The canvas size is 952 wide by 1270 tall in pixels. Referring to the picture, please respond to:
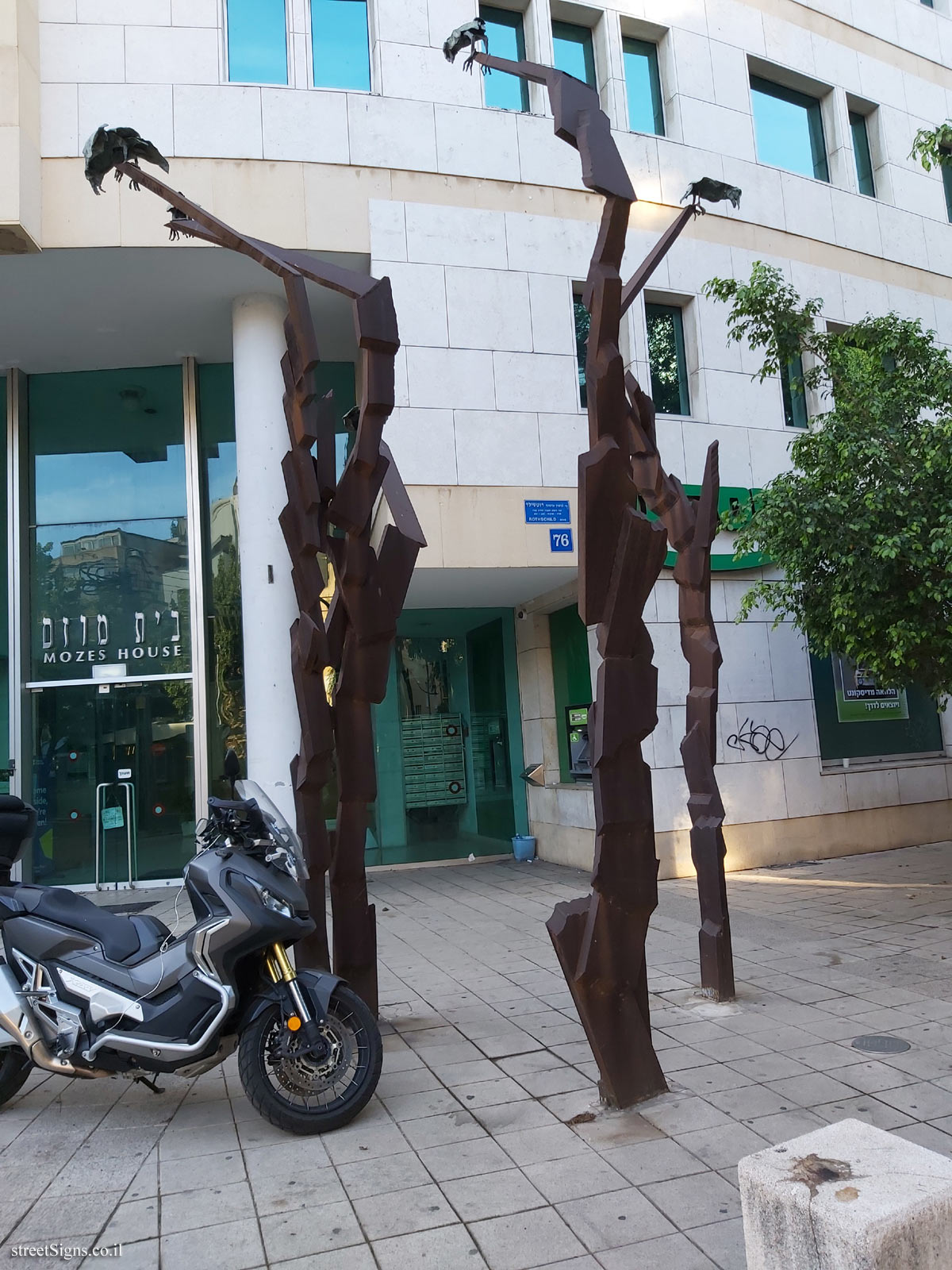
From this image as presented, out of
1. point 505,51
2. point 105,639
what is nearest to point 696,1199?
point 105,639

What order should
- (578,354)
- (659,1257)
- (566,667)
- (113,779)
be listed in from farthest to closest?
1. (566,667)
2. (113,779)
3. (578,354)
4. (659,1257)

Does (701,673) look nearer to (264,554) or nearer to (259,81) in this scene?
(264,554)

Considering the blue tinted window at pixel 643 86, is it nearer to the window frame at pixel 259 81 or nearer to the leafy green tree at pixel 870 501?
the window frame at pixel 259 81

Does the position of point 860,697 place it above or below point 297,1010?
above

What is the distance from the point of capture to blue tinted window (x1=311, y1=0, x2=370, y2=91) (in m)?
11.3

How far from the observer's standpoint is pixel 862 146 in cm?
1450

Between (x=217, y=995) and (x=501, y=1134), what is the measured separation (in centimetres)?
126

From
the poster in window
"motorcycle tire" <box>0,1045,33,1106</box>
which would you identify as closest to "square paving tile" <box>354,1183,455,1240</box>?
"motorcycle tire" <box>0,1045,33,1106</box>

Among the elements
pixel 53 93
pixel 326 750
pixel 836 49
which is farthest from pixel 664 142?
pixel 326 750

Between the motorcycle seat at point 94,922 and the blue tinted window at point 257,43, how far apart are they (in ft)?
32.3

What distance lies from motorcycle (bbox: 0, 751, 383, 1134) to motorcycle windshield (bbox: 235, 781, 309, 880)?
11mm

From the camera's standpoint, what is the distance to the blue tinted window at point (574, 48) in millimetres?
12359

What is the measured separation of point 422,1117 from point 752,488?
9.28 metres

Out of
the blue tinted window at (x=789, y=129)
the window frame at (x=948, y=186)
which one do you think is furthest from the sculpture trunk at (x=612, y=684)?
the window frame at (x=948, y=186)
